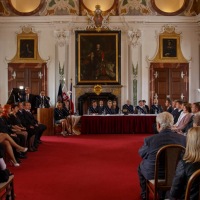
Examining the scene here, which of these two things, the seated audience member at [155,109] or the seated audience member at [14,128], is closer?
the seated audience member at [14,128]

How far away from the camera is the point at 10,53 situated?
17.2 m

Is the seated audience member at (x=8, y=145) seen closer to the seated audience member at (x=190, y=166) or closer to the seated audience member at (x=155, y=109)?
the seated audience member at (x=190, y=166)

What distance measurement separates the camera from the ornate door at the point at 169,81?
57.0ft

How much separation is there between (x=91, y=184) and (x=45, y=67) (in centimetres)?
1185

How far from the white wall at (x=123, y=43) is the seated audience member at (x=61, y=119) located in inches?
128

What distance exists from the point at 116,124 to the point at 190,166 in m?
11.3

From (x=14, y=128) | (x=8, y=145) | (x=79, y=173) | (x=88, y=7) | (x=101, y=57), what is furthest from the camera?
(x=88, y=7)

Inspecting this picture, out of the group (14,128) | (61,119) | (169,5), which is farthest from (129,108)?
(14,128)

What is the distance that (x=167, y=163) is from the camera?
4191 millimetres

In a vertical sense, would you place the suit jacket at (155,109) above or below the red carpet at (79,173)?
above

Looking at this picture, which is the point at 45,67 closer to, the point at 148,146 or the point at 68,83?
the point at 68,83

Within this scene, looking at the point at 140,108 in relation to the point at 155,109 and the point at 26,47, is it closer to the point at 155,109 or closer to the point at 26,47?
the point at 155,109

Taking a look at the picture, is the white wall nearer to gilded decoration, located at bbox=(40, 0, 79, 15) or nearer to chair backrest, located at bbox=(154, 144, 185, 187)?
gilded decoration, located at bbox=(40, 0, 79, 15)

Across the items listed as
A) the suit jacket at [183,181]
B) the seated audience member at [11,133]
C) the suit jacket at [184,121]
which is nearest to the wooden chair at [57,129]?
the seated audience member at [11,133]
